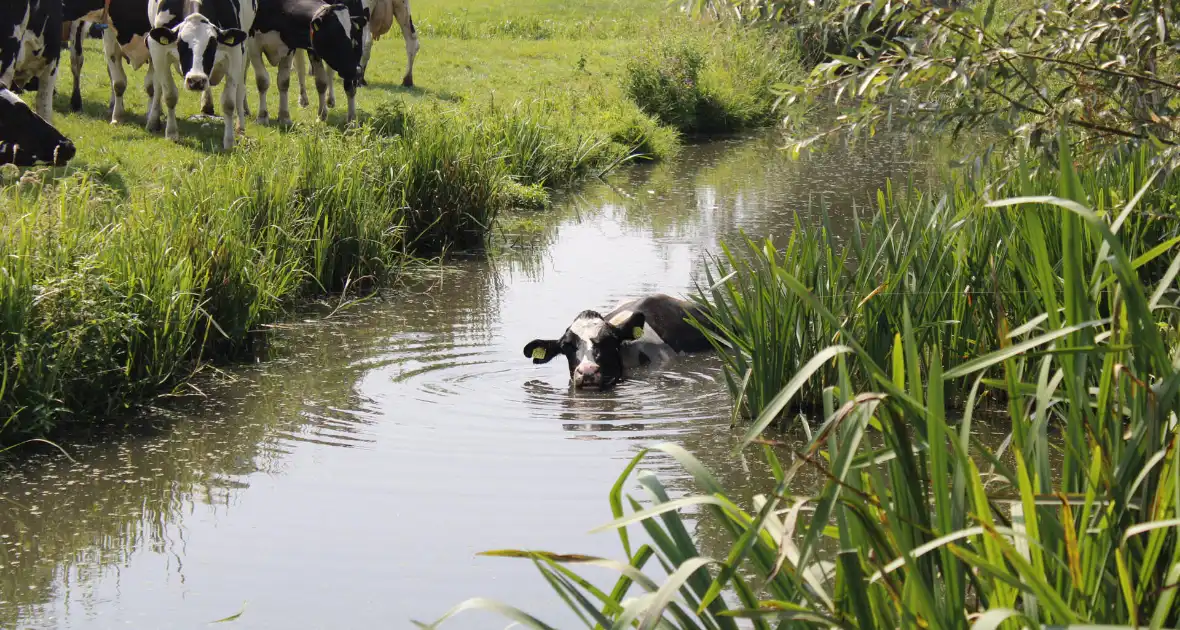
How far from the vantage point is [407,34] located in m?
20.1

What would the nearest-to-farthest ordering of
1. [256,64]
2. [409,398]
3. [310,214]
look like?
1. [409,398]
2. [310,214]
3. [256,64]

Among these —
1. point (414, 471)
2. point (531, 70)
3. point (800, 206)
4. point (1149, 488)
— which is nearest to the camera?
point (1149, 488)

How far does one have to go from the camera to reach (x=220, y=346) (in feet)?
24.8

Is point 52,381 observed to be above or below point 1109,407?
below

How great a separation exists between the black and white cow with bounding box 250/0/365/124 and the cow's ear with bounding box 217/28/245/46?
1.55m

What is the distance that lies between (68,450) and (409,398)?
1.70 meters

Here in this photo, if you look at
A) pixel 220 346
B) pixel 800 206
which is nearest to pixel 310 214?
pixel 220 346

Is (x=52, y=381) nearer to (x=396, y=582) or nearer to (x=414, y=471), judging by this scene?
(x=414, y=471)

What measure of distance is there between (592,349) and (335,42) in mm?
9392

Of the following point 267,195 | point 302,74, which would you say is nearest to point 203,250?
point 267,195

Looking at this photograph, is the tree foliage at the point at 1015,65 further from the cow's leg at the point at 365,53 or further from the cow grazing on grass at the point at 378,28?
the cow's leg at the point at 365,53

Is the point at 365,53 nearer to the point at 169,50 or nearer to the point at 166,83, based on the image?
the point at 169,50

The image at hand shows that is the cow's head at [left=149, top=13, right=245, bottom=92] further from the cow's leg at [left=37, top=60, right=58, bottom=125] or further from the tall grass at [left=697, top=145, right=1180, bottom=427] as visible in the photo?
the tall grass at [left=697, top=145, right=1180, bottom=427]

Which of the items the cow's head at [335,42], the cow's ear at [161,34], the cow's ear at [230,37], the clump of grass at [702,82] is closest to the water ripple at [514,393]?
the cow's ear at [230,37]
